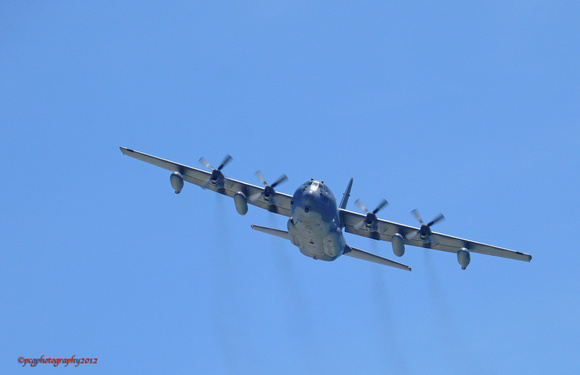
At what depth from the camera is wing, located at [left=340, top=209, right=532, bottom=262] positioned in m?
36.8

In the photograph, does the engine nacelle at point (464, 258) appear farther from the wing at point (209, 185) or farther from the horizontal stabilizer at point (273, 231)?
the wing at point (209, 185)

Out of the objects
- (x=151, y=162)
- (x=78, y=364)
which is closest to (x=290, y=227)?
(x=151, y=162)

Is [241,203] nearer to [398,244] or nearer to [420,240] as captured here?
[398,244]

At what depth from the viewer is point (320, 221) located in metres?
33.5

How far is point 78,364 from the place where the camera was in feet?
114

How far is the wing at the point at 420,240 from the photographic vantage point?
121 ft

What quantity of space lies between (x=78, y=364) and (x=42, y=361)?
1.77 meters

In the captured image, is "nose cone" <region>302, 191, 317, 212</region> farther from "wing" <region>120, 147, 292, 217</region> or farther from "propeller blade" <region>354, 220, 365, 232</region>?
"propeller blade" <region>354, 220, 365, 232</region>

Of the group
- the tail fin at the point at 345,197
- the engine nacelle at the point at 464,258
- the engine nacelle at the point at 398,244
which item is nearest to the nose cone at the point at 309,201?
the engine nacelle at the point at 398,244

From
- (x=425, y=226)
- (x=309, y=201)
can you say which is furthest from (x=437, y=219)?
(x=309, y=201)

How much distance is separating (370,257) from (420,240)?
322 centimetres

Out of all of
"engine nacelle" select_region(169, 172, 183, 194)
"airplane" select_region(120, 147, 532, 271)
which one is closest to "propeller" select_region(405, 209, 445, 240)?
"airplane" select_region(120, 147, 532, 271)

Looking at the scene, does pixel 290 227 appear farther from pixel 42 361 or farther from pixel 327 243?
pixel 42 361

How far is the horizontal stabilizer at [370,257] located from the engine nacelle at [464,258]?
270 centimetres
